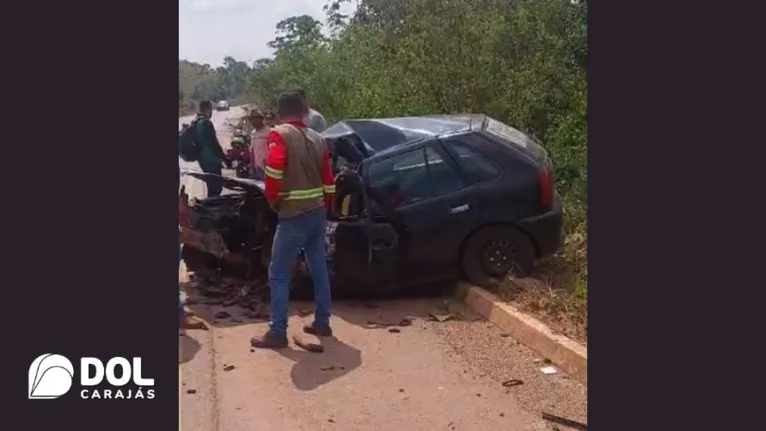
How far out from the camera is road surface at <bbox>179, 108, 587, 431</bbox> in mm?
5820

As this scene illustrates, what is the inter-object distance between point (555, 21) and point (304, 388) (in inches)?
345

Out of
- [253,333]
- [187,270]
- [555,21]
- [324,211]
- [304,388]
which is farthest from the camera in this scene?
[555,21]

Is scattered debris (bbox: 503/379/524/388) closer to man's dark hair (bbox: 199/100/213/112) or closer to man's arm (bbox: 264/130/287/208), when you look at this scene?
man's arm (bbox: 264/130/287/208)

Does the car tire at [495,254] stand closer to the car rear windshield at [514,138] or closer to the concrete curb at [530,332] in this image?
the concrete curb at [530,332]

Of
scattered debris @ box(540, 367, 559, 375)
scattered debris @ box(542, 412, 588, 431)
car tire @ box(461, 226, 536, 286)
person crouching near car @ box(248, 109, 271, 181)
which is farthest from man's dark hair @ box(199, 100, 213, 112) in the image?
scattered debris @ box(542, 412, 588, 431)

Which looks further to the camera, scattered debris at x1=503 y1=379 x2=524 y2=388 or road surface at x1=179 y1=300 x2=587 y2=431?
scattered debris at x1=503 y1=379 x2=524 y2=388

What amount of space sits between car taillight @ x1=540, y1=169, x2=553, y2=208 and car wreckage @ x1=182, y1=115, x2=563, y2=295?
1cm

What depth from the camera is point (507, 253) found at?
8688 mm

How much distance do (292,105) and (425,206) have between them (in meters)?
1.75

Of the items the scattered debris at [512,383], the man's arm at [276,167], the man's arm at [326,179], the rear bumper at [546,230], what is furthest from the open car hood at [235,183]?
the scattered debris at [512,383]
